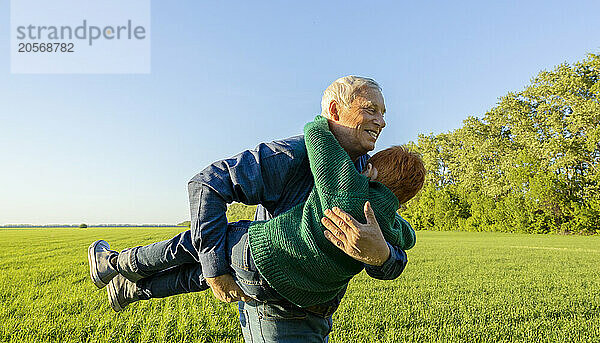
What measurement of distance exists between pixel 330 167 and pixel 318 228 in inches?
11.4

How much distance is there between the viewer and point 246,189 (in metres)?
2.30

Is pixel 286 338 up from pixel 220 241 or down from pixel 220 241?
down

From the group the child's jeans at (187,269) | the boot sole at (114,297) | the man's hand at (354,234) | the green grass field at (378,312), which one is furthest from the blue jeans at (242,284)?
the green grass field at (378,312)

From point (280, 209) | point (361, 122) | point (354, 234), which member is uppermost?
point (361, 122)

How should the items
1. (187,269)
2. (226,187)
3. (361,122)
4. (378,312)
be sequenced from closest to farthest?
(226,187) → (361,122) → (187,269) → (378,312)

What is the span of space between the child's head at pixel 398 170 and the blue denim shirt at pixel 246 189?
319mm

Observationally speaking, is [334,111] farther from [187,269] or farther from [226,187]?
[187,269]

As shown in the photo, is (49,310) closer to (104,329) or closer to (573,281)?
(104,329)

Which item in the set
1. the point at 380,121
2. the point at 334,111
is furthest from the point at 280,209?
the point at 380,121

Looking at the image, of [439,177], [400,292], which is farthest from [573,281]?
[439,177]

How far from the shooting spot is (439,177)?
5472 cm

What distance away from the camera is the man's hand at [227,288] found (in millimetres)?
2400

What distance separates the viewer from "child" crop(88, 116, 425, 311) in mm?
2180

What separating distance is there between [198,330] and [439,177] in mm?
52337
